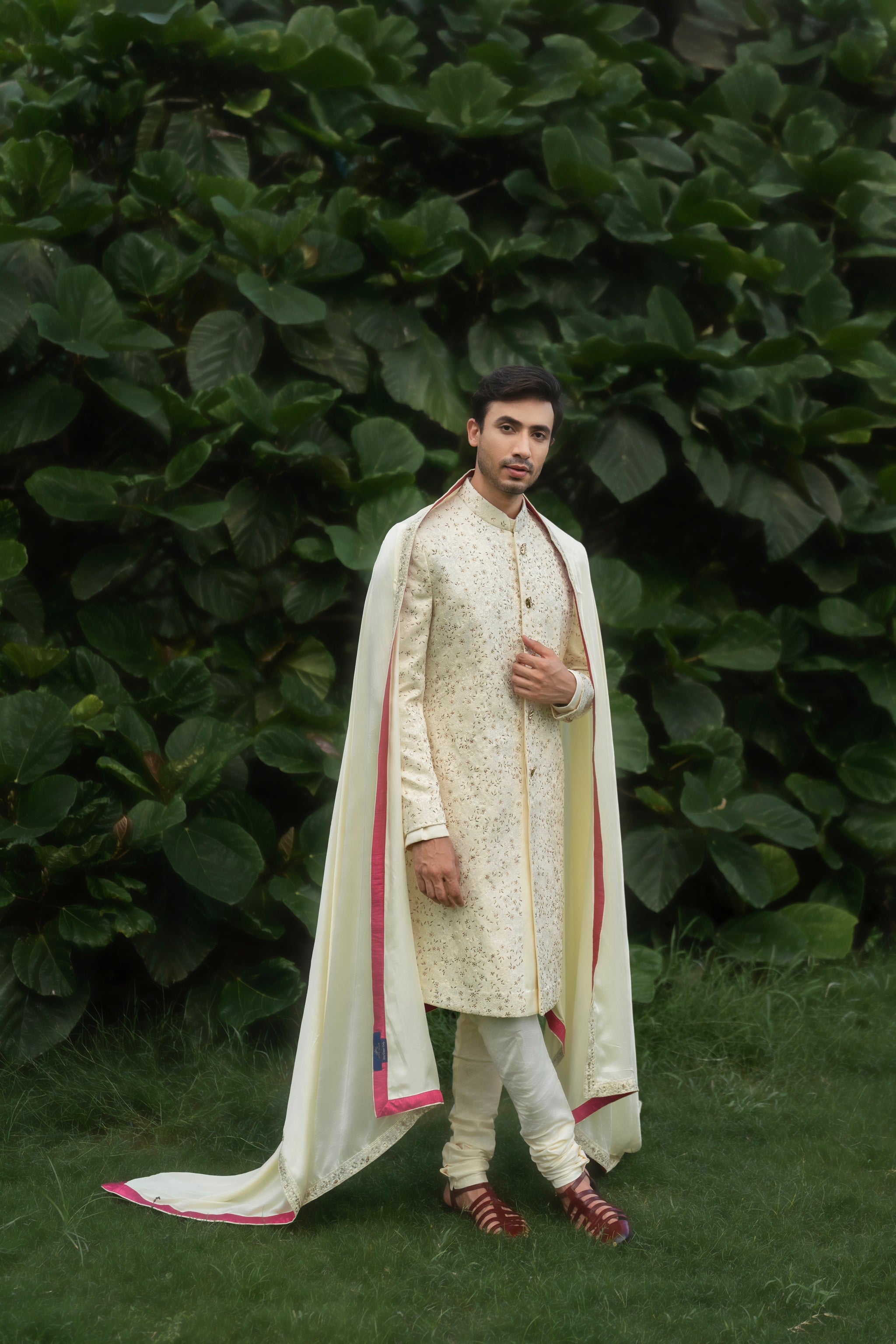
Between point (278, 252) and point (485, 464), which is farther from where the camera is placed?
point (278, 252)

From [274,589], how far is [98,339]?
0.81 m

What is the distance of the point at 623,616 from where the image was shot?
386 cm

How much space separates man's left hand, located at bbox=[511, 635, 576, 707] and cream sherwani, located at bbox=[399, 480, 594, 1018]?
3cm

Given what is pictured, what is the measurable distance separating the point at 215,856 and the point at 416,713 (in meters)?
0.96

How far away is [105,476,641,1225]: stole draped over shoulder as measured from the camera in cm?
250

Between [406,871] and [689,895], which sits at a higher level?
[406,871]

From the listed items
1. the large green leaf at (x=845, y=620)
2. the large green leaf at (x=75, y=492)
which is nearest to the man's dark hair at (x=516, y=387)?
the large green leaf at (x=75, y=492)

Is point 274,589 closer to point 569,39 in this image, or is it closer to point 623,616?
point 623,616

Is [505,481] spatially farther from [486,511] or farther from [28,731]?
[28,731]

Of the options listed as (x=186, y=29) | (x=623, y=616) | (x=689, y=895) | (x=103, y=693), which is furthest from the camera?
(x=689, y=895)

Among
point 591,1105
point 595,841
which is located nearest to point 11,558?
point 595,841

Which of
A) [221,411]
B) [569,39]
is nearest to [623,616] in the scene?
[221,411]

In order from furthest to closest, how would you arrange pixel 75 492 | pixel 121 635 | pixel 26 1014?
pixel 121 635 < pixel 75 492 < pixel 26 1014

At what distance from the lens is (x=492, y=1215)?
2596 millimetres
